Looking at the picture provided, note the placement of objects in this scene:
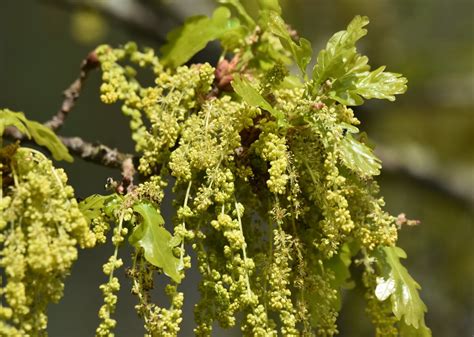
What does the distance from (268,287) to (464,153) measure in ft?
7.49

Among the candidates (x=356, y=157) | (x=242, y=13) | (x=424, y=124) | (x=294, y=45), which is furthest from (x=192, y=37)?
(x=424, y=124)

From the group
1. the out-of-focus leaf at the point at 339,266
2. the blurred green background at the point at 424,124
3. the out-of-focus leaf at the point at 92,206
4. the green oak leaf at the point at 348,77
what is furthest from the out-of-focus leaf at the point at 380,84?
the blurred green background at the point at 424,124

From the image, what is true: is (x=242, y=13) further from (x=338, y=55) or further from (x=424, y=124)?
(x=424, y=124)

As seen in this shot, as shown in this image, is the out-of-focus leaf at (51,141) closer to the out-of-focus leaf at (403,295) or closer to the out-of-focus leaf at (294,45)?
the out-of-focus leaf at (294,45)

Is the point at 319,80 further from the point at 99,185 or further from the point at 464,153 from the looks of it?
the point at 99,185

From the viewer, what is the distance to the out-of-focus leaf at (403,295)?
37.7 inches

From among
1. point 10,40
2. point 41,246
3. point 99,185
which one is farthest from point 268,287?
point 10,40

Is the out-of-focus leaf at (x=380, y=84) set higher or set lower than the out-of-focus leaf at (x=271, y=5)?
lower

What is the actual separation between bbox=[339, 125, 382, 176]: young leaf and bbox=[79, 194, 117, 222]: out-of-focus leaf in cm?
29

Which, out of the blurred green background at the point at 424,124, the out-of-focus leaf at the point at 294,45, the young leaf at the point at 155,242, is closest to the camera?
the young leaf at the point at 155,242

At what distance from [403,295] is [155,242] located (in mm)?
350

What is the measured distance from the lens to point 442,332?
2795mm

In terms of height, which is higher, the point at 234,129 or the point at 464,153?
the point at 464,153

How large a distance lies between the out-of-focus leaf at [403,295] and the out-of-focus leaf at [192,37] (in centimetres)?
41
